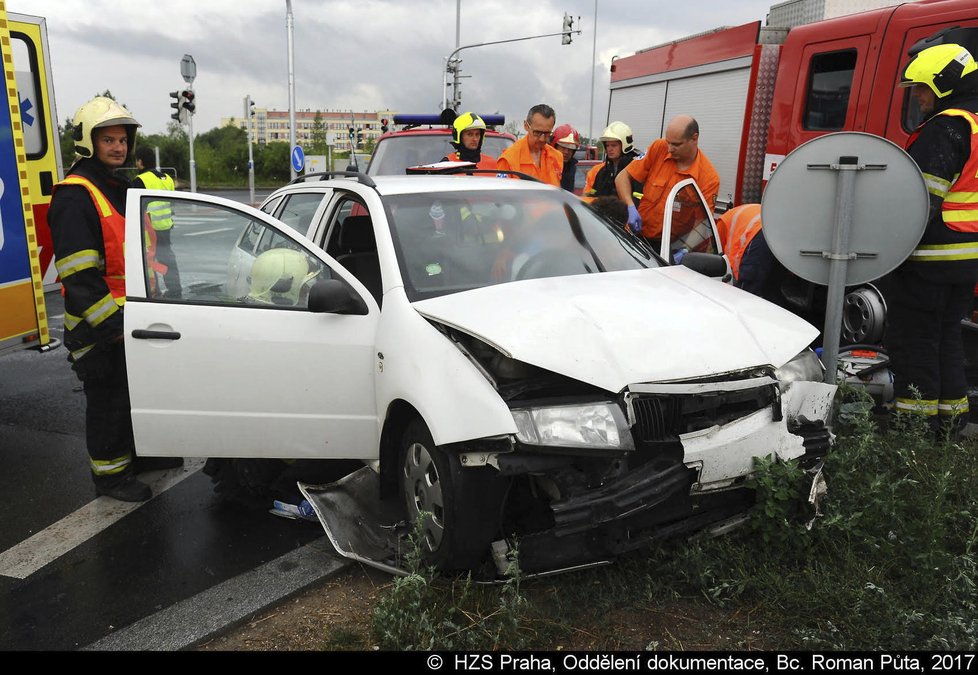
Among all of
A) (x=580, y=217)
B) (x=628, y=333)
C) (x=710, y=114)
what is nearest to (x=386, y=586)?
(x=628, y=333)

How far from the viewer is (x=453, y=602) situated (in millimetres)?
3047

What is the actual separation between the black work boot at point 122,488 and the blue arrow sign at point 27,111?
364 cm

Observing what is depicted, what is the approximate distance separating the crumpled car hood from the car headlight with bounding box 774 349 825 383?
0.34 feet

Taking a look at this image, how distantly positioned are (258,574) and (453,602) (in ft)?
3.38

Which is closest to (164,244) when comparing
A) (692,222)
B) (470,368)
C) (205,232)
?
(205,232)

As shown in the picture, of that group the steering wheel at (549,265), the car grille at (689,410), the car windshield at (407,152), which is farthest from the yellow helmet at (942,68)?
the car windshield at (407,152)

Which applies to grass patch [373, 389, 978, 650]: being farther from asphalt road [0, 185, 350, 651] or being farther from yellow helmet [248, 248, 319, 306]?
yellow helmet [248, 248, 319, 306]

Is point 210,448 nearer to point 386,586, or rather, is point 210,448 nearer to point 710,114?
point 386,586

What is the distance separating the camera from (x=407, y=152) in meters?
9.30

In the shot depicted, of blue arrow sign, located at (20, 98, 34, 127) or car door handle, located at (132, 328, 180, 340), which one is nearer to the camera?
car door handle, located at (132, 328, 180, 340)

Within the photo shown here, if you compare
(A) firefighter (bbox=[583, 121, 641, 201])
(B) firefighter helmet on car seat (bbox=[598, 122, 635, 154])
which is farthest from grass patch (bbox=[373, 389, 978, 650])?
(B) firefighter helmet on car seat (bbox=[598, 122, 635, 154])

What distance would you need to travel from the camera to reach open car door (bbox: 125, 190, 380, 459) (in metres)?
3.64

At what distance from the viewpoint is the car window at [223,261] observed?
12.5 ft

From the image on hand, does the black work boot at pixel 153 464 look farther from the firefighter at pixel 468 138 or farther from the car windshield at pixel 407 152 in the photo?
the car windshield at pixel 407 152
